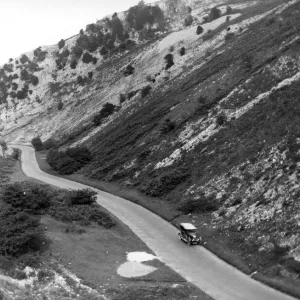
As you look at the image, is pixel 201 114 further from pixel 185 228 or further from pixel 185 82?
pixel 185 228

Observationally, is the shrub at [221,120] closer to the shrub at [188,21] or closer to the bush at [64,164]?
the bush at [64,164]

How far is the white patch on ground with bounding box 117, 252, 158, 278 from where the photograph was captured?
81.4 ft

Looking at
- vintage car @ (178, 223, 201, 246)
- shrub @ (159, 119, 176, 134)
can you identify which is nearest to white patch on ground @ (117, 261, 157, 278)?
vintage car @ (178, 223, 201, 246)

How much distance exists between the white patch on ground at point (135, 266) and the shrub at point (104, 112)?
6086cm

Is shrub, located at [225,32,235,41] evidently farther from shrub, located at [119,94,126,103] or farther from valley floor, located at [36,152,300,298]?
valley floor, located at [36,152,300,298]

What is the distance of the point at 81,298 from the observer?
19.9 meters

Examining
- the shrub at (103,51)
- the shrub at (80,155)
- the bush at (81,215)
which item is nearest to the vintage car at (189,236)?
the bush at (81,215)

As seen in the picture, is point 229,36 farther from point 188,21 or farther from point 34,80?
point 34,80

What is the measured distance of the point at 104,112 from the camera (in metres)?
88.8

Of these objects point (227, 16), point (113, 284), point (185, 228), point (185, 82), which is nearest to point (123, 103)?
point (185, 82)

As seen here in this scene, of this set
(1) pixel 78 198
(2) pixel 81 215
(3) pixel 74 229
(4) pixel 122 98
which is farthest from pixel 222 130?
(4) pixel 122 98

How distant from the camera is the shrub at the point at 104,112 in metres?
87.6

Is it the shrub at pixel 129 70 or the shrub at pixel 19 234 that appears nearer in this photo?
the shrub at pixel 19 234

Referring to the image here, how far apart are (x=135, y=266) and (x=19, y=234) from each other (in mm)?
8625
